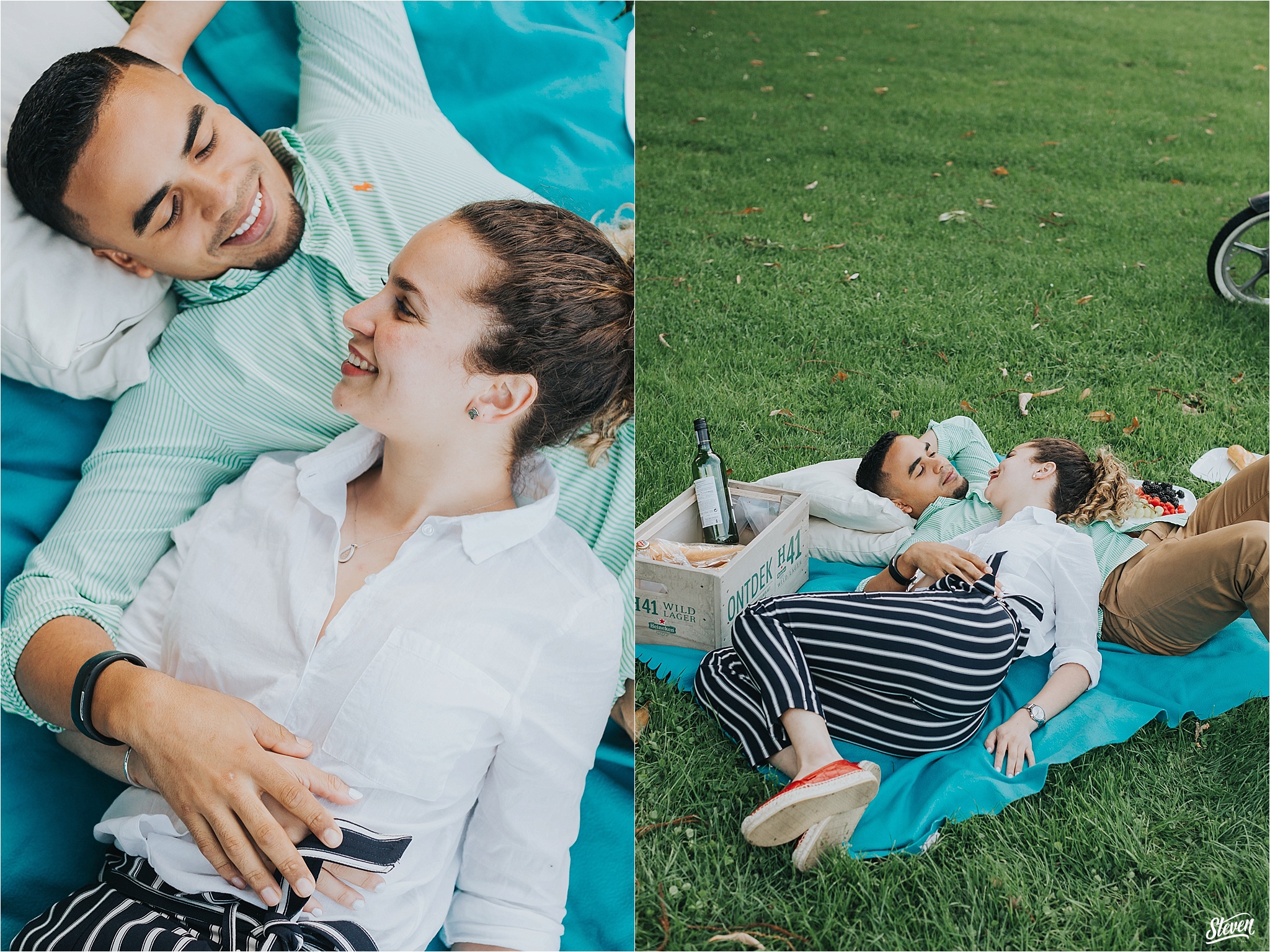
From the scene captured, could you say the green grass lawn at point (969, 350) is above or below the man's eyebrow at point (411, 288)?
below

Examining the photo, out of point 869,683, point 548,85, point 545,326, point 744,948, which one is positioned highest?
point 548,85

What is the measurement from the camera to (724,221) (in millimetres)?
3346

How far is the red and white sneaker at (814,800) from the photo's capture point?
5.00 ft

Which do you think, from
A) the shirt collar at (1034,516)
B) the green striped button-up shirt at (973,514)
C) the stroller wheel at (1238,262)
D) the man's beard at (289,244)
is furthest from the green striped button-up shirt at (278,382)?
the stroller wheel at (1238,262)

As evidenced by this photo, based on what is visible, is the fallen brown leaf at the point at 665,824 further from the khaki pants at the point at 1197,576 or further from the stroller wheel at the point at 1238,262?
the stroller wheel at the point at 1238,262

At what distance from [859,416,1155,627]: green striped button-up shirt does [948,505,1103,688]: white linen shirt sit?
34 mm

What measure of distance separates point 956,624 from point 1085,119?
336cm

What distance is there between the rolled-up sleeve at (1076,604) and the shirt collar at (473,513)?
0.90 metres

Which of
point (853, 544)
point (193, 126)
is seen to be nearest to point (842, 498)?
point (853, 544)

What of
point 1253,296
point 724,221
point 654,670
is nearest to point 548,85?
point 654,670

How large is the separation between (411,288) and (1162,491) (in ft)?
4.61

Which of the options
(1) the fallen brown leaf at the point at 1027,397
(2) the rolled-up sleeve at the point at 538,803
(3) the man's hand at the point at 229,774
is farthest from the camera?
(1) the fallen brown leaf at the point at 1027,397

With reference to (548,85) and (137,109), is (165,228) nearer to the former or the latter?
(137,109)

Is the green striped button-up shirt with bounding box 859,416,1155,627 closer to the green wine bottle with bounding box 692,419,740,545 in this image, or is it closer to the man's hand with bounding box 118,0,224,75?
the green wine bottle with bounding box 692,419,740,545
